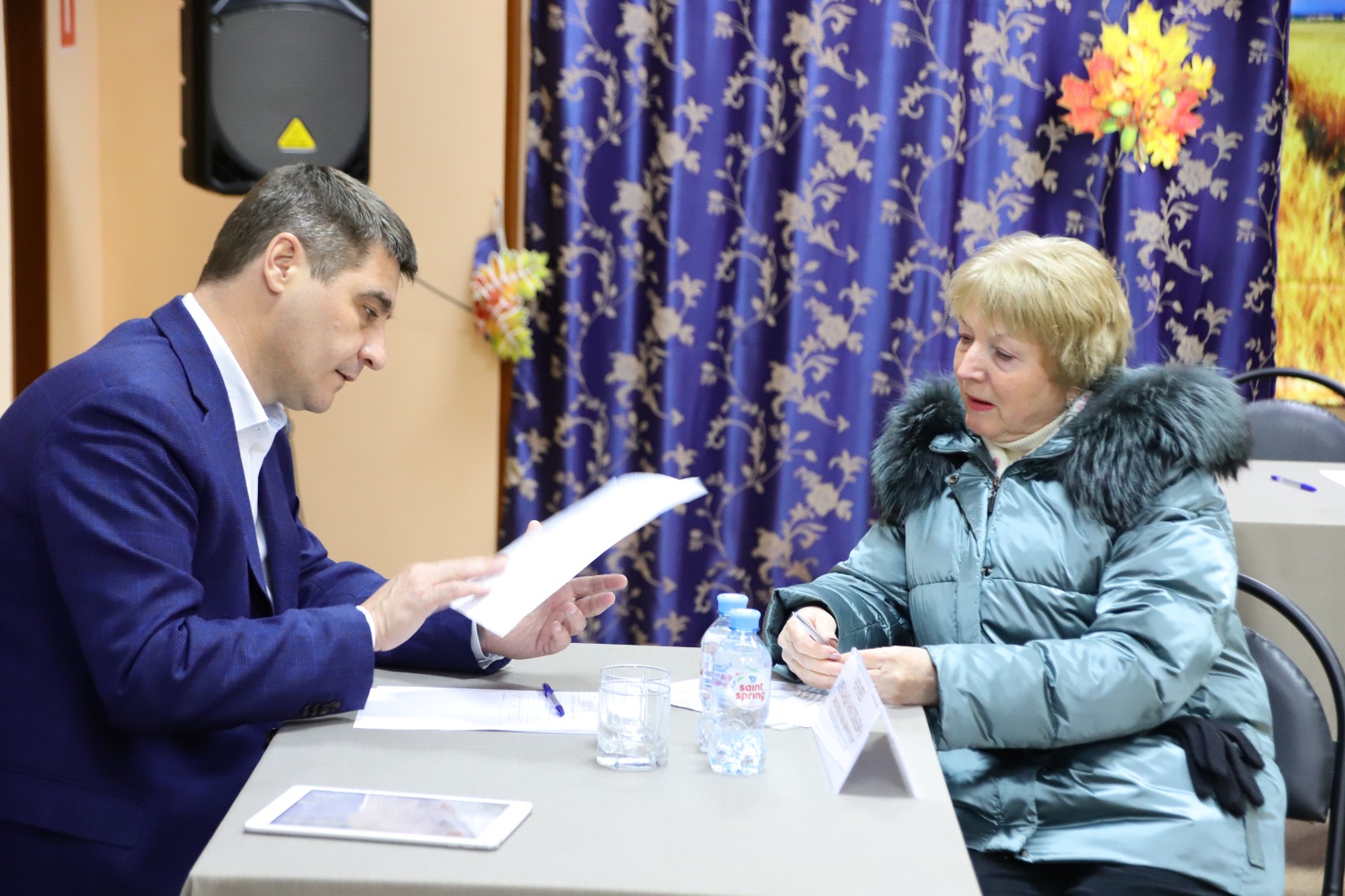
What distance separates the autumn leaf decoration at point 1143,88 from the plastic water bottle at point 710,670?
254 centimetres

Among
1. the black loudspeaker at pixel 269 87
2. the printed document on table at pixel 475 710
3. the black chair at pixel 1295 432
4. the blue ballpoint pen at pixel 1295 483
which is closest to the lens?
the printed document on table at pixel 475 710

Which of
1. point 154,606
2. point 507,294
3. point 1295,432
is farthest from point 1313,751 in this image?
point 507,294

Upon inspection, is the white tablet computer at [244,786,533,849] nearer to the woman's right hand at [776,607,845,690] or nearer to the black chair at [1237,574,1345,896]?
the woman's right hand at [776,607,845,690]

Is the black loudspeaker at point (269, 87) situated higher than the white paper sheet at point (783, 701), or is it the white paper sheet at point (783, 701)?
the black loudspeaker at point (269, 87)

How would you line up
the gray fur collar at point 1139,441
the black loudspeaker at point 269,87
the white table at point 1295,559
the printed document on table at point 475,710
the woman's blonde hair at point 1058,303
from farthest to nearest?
the black loudspeaker at point 269,87 → the white table at point 1295,559 → the woman's blonde hair at point 1058,303 → the gray fur collar at point 1139,441 → the printed document on table at point 475,710

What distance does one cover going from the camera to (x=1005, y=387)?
184 centimetres

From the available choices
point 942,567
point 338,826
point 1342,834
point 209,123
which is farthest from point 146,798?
point 209,123

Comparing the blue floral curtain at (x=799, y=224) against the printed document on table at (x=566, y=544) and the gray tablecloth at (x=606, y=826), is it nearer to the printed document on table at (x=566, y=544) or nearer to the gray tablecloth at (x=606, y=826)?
the printed document on table at (x=566, y=544)

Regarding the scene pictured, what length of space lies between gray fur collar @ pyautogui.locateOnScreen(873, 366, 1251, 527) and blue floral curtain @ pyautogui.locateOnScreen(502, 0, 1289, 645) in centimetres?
177

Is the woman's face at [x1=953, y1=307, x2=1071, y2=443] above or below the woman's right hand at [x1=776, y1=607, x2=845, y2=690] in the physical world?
above

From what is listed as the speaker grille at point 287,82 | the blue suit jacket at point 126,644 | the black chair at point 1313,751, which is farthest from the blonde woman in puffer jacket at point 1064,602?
the speaker grille at point 287,82

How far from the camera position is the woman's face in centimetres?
184

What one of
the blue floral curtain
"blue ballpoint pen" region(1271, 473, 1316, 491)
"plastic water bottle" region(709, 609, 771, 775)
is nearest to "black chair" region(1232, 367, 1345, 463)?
"blue ballpoint pen" region(1271, 473, 1316, 491)

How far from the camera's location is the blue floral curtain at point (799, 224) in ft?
11.7
